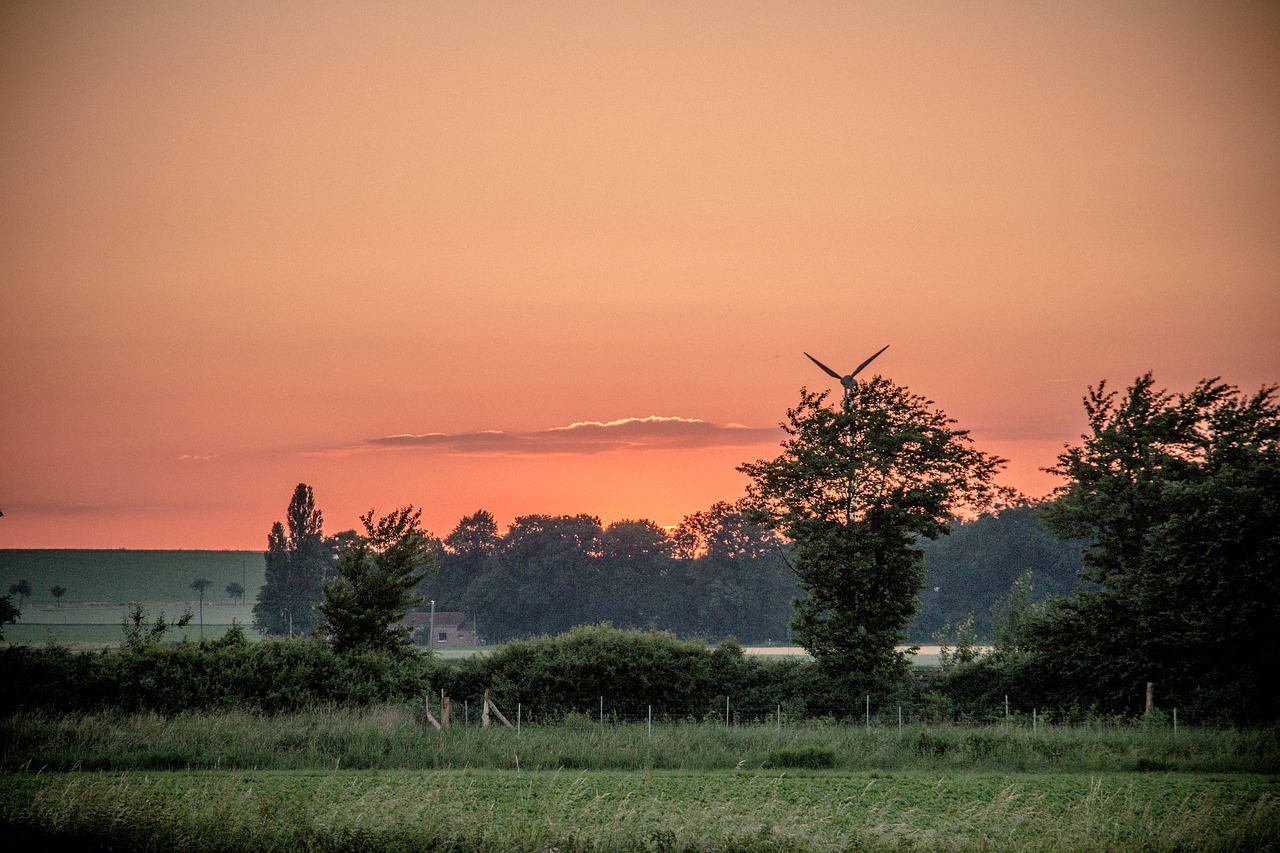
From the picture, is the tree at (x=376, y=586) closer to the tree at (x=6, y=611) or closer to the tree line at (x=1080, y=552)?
the tree line at (x=1080, y=552)

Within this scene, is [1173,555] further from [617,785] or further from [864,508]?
[617,785]

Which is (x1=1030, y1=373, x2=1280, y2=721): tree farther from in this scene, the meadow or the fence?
the meadow

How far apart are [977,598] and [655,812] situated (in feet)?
363

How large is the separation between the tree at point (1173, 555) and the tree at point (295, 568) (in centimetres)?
9234

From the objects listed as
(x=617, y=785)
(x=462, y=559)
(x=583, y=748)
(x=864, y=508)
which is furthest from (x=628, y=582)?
(x=617, y=785)

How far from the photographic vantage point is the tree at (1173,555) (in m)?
34.1

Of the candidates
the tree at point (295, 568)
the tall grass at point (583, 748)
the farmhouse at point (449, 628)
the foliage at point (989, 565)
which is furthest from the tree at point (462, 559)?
the tall grass at point (583, 748)

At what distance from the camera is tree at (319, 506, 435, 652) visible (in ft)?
125

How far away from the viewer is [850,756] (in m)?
26.6

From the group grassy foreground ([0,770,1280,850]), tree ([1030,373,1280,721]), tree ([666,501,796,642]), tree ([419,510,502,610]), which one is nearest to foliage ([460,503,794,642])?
tree ([666,501,796,642])

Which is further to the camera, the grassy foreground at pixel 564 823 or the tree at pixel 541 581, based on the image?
the tree at pixel 541 581

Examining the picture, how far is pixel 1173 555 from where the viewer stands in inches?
1407

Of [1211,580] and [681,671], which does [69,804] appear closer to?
[681,671]

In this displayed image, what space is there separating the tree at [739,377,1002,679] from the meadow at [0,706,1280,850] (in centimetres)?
715
